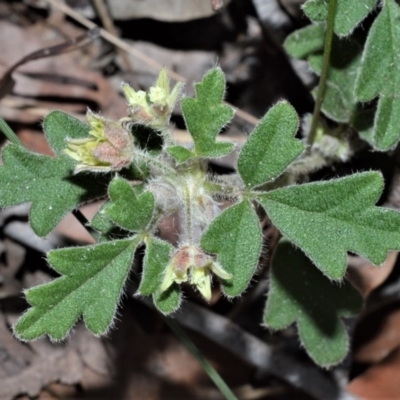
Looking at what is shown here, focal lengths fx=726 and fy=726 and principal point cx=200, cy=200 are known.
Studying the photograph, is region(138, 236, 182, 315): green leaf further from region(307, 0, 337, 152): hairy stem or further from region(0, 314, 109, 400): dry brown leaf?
region(0, 314, 109, 400): dry brown leaf

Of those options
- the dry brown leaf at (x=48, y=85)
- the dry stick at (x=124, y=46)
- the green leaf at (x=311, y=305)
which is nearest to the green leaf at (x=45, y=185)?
the green leaf at (x=311, y=305)

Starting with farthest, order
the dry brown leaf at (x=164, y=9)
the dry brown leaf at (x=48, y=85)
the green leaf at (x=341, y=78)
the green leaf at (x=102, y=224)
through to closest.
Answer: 1. the dry brown leaf at (x=48, y=85)
2. the dry brown leaf at (x=164, y=9)
3. the green leaf at (x=341, y=78)
4. the green leaf at (x=102, y=224)

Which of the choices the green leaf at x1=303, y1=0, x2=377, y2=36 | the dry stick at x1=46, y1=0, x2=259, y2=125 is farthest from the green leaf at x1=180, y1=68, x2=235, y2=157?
the dry stick at x1=46, y1=0, x2=259, y2=125

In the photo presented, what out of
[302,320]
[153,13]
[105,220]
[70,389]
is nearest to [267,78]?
[153,13]

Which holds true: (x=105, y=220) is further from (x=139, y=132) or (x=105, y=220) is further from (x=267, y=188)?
(x=267, y=188)

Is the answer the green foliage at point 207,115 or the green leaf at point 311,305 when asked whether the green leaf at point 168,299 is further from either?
the green leaf at point 311,305

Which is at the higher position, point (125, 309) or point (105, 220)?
point (105, 220)

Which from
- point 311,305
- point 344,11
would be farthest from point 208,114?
point 311,305
